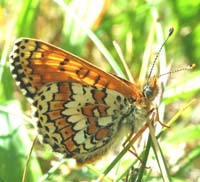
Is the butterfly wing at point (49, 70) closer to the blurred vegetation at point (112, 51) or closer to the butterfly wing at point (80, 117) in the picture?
the butterfly wing at point (80, 117)

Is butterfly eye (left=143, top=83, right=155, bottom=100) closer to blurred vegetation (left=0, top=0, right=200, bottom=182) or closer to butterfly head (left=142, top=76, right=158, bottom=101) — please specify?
butterfly head (left=142, top=76, right=158, bottom=101)

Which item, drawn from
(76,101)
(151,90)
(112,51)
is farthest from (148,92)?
(112,51)

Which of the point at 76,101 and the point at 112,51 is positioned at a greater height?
the point at 112,51

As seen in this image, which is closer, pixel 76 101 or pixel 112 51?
pixel 76 101

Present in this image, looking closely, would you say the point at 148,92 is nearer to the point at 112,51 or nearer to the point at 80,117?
the point at 80,117

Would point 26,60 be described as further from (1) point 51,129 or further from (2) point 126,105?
(2) point 126,105
